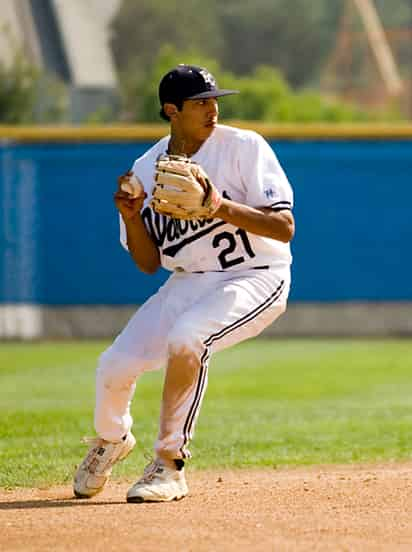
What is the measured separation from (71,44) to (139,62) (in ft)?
44.1

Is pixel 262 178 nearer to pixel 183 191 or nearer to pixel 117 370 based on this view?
pixel 183 191

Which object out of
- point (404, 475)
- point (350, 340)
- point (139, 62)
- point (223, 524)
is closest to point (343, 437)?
point (404, 475)

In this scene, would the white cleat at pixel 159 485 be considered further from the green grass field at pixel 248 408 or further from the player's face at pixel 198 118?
the player's face at pixel 198 118

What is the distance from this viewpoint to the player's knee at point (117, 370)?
20.7ft

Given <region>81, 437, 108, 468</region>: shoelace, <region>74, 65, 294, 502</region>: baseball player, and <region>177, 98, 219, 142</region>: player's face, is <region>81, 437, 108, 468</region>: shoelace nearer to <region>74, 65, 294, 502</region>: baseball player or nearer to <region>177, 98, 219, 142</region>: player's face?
<region>74, 65, 294, 502</region>: baseball player

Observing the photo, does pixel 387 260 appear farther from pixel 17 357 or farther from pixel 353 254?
pixel 17 357

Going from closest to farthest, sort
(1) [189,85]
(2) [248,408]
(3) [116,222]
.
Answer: (1) [189,85]
(2) [248,408]
(3) [116,222]

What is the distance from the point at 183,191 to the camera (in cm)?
599

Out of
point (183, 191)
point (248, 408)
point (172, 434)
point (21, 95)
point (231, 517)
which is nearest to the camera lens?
point (231, 517)

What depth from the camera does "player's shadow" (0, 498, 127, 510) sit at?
6.27 m

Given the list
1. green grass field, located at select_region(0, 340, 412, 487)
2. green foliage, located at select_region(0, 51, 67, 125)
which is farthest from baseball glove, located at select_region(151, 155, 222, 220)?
green foliage, located at select_region(0, 51, 67, 125)

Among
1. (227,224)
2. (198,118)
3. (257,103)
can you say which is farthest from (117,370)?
(257,103)

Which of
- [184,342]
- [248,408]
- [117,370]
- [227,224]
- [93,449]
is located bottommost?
[248,408]

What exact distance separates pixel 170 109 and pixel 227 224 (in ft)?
1.73
